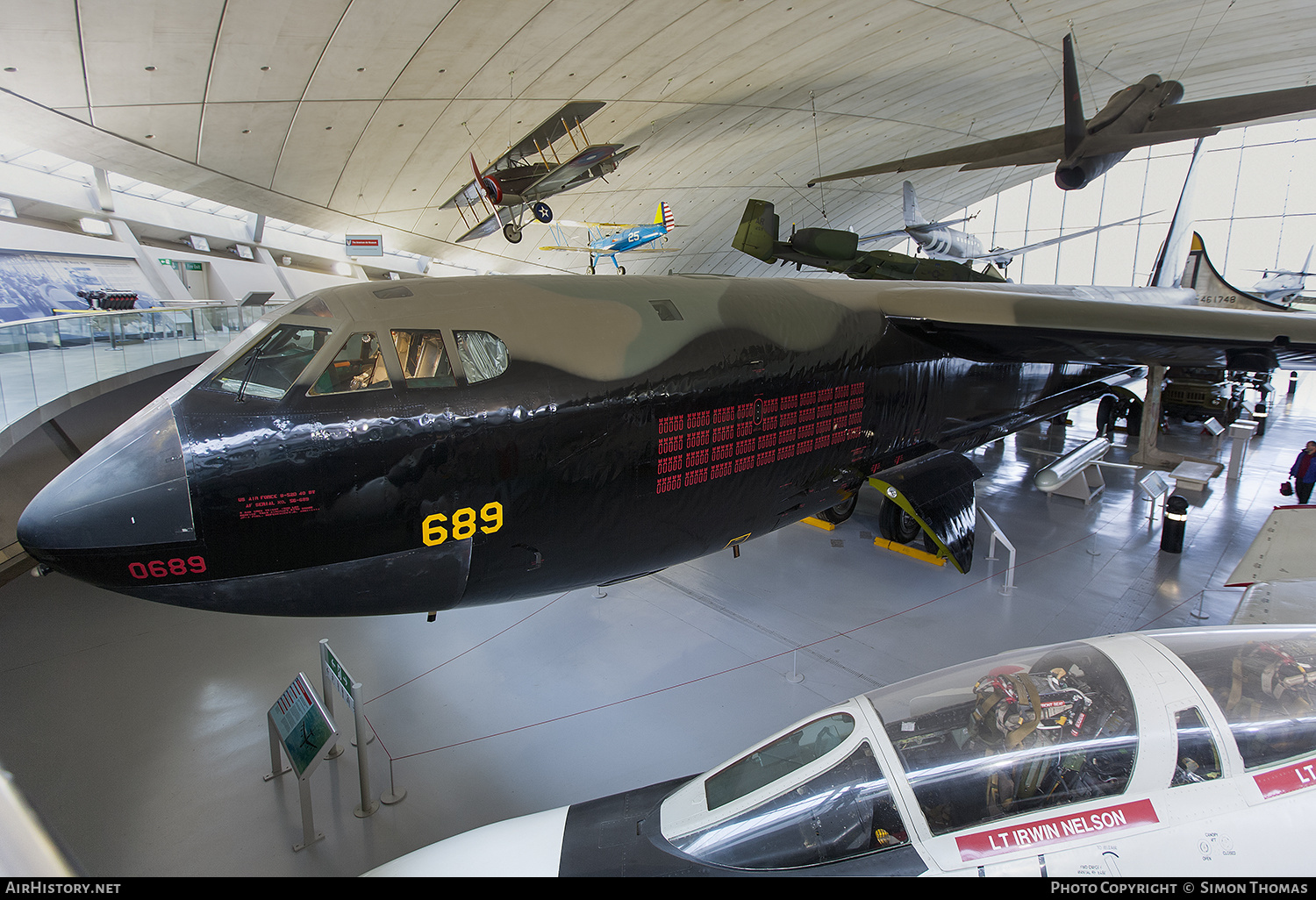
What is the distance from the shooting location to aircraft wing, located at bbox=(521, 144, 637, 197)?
1917 centimetres

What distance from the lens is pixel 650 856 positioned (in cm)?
362

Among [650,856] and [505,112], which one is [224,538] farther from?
[505,112]

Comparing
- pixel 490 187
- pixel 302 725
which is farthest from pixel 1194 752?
pixel 490 187

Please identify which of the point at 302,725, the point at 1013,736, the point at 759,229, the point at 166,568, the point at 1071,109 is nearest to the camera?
the point at 1013,736

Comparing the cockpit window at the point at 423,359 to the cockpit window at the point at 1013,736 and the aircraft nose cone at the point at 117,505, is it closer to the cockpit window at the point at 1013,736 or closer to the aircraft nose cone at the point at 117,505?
the aircraft nose cone at the point at 117,505

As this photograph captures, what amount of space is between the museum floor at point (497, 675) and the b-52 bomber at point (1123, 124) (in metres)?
7.79

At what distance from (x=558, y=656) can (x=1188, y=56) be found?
32082 mm

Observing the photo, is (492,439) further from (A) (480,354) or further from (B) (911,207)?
(B) (911,207)

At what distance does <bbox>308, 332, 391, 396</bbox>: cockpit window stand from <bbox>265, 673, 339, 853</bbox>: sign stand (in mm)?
2530

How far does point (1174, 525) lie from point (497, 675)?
10.4 m

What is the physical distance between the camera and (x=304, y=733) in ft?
17.0

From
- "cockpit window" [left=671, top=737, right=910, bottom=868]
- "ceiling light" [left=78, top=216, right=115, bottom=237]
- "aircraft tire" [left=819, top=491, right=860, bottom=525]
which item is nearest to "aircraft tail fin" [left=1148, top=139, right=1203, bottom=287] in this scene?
"aircraft tire" [left=819, top=491, right=860, bottom=525]

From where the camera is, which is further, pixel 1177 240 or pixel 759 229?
pixel 759 229

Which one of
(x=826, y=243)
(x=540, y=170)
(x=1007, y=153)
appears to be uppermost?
(x=540, y=170)
